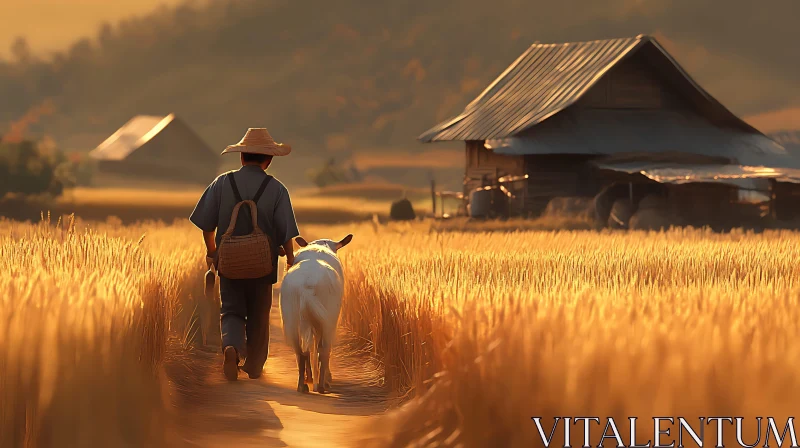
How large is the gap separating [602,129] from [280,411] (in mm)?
27661

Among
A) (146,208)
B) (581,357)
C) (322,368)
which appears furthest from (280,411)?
(146,208)

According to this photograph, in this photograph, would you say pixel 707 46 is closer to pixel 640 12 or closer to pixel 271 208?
pixel 640 12

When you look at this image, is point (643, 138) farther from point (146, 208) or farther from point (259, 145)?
point (259, 145)

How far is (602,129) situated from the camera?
114 ft

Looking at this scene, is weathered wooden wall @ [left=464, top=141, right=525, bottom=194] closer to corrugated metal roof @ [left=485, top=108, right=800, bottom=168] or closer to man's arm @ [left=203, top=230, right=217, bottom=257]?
corrugated metal roof @ [left=485, top=108, right=800, bottom=168]

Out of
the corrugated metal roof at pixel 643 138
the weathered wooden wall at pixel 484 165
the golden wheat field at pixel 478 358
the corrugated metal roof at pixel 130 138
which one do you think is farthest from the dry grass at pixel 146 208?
the golden wheat field at pixel 478 358

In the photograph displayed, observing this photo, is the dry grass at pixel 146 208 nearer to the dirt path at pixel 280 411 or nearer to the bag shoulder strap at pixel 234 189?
the dirt path at pixel 280 411

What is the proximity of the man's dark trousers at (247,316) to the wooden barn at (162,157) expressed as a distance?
6799cm

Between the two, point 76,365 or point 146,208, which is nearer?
point 76,365

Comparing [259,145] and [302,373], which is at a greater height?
[259,145]

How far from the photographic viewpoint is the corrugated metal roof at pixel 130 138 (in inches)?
3061

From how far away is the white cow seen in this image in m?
8.70

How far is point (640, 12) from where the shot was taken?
588ft

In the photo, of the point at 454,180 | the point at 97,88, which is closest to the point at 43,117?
the point at 97,88
